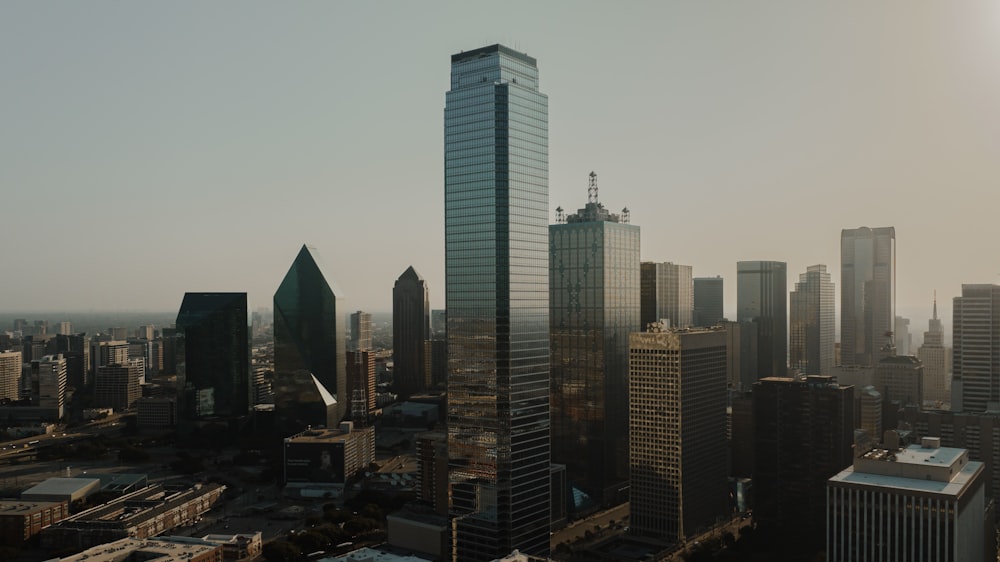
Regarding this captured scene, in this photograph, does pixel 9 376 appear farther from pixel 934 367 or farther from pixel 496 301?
pixel 934 367

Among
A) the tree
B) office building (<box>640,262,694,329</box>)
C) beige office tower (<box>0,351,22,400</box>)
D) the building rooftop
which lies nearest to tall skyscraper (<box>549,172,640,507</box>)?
office building (<box>640,262,694,329</box>)

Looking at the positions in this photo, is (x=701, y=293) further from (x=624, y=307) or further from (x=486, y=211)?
(x=486, y=211)

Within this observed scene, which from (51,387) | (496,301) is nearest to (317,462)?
(496,301)

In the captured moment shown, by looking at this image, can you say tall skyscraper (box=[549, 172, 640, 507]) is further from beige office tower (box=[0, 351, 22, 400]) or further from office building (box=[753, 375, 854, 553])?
beige office tower (box=[0, 351, 22, 400])

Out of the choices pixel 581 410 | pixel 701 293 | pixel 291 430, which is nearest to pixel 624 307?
pixel 581 410

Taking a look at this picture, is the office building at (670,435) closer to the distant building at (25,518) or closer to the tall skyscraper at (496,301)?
the tall skyscraper at (496,301)
